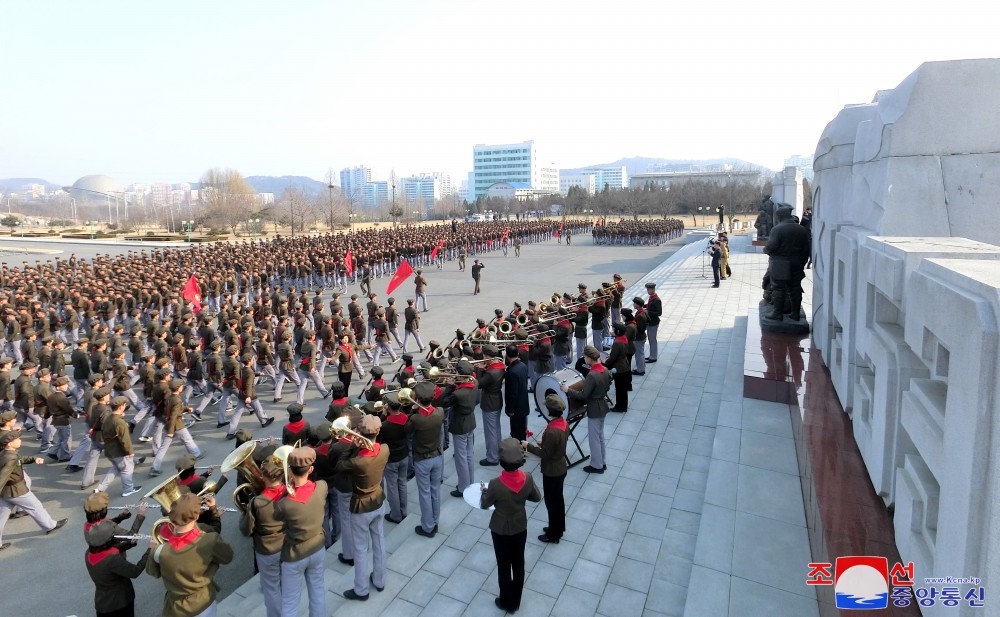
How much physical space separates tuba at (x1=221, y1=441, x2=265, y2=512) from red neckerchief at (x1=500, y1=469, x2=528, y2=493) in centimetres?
202

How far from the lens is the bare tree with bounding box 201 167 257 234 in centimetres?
6078

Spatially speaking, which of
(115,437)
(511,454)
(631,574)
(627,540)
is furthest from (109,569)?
(627,540)

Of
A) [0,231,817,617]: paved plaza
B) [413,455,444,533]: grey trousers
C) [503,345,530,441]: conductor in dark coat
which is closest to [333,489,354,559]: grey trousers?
[0,231,817,617]: paved plaza

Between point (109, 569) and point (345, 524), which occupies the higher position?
point (109, 569)

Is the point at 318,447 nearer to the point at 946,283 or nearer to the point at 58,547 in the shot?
the point at 58,547

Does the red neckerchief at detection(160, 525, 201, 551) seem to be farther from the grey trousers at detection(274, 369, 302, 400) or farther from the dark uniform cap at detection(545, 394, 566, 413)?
the grey trousers at detection(274, 369, 302, 400)

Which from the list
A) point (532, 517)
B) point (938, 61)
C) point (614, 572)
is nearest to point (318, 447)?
point (532, 517)

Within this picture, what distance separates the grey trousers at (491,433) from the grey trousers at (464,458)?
0.70 meters

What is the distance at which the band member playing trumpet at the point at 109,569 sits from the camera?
430 centimetres

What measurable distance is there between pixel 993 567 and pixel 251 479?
16.1ft

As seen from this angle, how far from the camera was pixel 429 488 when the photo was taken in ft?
19.4

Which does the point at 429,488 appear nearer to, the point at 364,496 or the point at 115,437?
the point at 364,496

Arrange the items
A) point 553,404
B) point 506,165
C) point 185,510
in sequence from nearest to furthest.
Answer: point 185,510 → point 553,404 → point 506,165

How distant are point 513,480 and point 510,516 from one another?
320 millimetres
